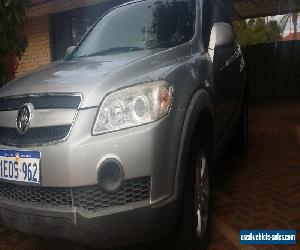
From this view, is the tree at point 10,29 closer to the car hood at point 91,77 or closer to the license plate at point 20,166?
the car hood at point 91,77

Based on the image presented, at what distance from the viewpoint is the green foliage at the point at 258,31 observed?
2164 cm

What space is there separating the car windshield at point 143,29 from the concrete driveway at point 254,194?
1593mm

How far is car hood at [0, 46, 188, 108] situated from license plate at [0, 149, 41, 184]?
0.39 meters

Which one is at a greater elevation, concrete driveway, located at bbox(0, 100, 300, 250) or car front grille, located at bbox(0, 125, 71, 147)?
car front grille, located at bbox(0, 125, 71, 147)

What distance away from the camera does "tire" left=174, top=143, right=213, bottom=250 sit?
2.20 m

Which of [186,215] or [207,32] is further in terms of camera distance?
[207,32]

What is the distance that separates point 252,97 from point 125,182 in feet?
40.9

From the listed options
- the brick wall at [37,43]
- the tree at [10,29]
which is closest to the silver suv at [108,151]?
the tree at [10,29]

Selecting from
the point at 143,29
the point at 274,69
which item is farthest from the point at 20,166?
the point at 274,69

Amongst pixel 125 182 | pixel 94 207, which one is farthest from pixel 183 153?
pixel 94 207

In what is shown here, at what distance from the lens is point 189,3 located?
331 centimetres

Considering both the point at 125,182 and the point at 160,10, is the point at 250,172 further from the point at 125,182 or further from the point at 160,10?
the point at 125,182

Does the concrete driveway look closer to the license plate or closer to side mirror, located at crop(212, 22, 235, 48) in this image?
the license plate

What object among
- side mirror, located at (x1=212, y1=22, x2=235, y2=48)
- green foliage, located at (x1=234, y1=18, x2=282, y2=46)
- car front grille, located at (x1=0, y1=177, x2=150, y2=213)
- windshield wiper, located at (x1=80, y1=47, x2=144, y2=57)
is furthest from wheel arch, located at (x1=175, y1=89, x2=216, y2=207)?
green foliage, located at (x1=234, y1=18, x2=282, y2=46)
